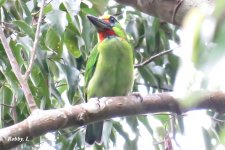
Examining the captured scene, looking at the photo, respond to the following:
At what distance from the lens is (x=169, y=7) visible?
1.27 m

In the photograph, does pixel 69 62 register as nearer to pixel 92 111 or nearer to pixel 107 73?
pixel 107 73

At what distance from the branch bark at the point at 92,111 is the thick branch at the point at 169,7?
0.79 feet

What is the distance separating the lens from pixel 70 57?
230 centimetres

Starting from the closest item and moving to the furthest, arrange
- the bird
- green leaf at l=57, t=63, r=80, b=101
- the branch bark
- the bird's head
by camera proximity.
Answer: the branch bark, green leaf at l=57, t=63, r=80, b=101, the bird, the bird's head

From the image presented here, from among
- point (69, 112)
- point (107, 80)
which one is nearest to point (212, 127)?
point (107, 80)

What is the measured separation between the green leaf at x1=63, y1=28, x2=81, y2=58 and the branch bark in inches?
35.5

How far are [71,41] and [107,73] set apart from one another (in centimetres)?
29

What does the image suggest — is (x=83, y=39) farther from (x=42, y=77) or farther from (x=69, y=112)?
(x=69, y=112)

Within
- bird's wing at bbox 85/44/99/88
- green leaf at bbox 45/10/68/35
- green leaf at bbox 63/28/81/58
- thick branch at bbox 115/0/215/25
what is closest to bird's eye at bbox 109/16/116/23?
bird's wing at bbox 85/44/99/88

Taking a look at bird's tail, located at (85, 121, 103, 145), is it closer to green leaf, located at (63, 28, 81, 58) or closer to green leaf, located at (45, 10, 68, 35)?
green leaf, located at (63, 28, 81, 58)

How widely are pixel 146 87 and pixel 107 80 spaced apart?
0.32m

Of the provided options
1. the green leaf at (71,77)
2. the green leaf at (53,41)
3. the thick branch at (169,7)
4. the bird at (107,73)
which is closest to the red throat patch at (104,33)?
the bird at (107,73)

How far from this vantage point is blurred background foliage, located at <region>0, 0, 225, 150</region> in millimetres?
1946

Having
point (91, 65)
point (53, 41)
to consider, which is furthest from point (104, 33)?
point (53, 41)
